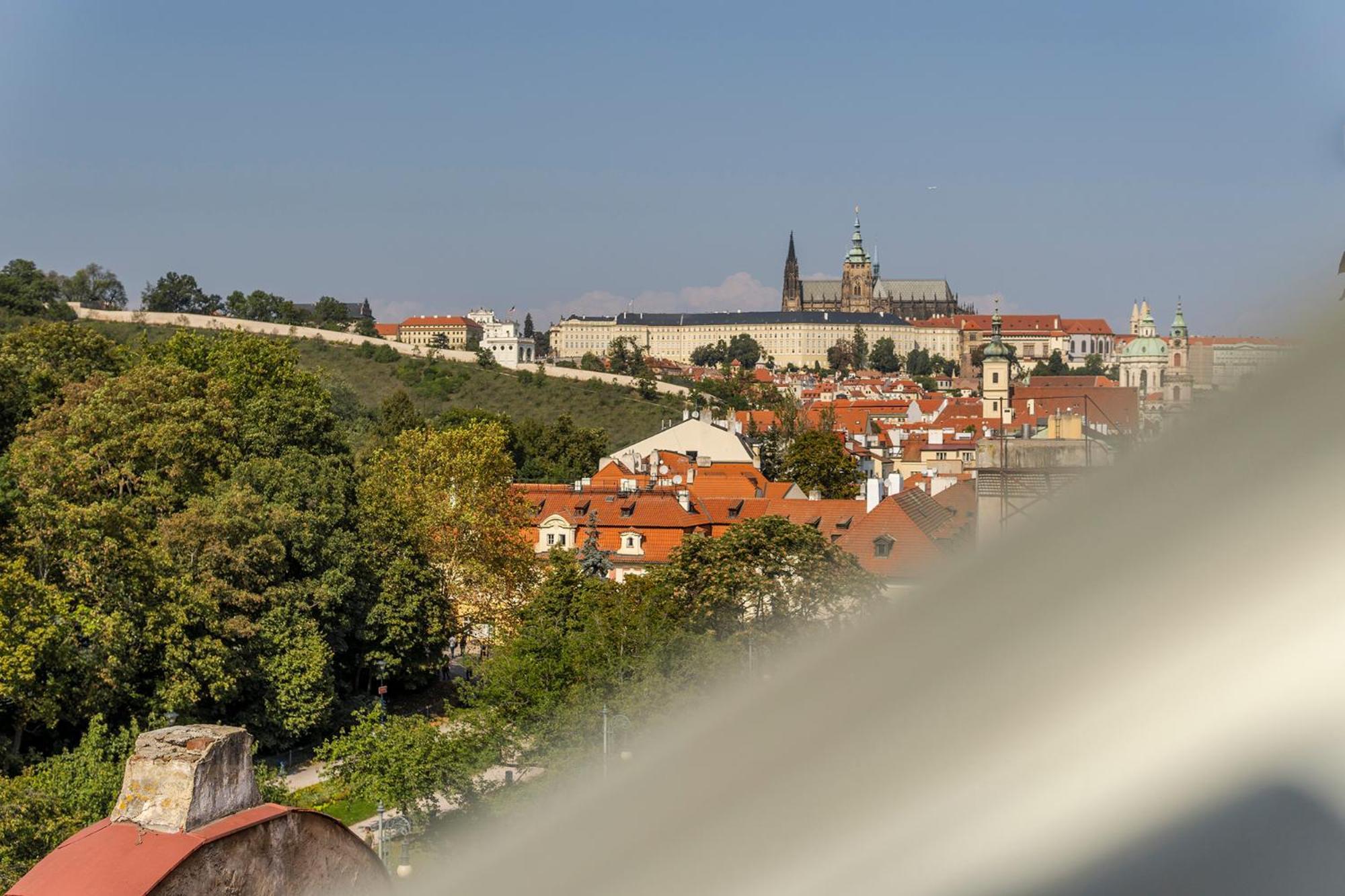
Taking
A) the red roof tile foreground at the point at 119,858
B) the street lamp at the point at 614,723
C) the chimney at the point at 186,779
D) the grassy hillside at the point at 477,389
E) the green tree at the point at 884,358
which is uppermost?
the green tree at the point at 884,358

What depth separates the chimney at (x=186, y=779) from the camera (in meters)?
5.64

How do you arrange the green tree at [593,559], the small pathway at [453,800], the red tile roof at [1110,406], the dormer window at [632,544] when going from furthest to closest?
the dormer window at [632,544]
the green tree at [593,559]
the small pathway at [453,800]
the red tile roof at [1110,406]

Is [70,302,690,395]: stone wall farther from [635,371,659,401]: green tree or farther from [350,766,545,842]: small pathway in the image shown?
[350,766,545,842]: small pathway

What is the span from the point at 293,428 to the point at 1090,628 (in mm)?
37627

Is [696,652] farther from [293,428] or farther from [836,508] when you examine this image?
[293,428]

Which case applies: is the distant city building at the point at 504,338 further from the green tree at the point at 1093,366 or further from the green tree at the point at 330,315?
the green tree at the point at 1093,366

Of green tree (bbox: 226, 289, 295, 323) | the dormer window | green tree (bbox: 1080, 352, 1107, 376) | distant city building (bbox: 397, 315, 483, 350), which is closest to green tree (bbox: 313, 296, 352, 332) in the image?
green tree (bbox: 226, 289, 295, 323)

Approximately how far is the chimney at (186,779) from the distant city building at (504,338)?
15995cm

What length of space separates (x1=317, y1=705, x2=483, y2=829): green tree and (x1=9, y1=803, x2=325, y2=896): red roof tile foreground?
49.5 ft

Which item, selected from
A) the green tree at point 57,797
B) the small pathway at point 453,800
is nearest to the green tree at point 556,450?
the small pathway at point 453,800

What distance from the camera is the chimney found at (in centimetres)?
564

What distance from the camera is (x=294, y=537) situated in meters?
30.6

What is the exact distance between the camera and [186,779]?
5754 millimetres

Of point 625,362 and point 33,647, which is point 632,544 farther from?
point 625,362
